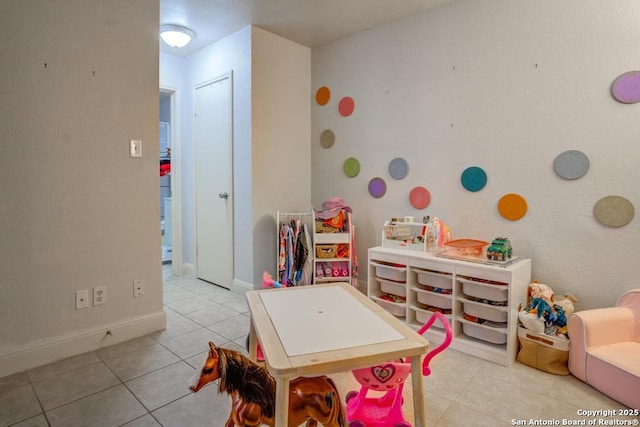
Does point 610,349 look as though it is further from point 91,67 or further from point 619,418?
point 91,67

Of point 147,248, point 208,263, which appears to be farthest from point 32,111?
point 208,263

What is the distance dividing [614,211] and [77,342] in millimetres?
3244

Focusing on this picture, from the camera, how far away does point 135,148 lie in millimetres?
2383

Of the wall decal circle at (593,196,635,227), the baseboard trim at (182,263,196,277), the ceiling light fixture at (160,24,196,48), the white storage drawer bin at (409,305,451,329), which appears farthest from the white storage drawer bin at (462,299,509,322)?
the ceiling light fixture at (160,24,196,48)

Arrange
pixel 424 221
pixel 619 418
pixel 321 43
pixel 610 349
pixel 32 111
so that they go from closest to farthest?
pixel 619 418 → pixel 610 349 → pixel 32 111 → pixel 424 221 → pixel 321 43

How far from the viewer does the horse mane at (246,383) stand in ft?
3.90

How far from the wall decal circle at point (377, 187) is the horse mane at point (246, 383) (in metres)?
2.20

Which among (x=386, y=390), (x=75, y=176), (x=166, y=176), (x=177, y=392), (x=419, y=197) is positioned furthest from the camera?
(x=166, y=176)

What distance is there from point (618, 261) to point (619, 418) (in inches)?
34.7

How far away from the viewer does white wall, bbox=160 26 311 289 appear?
3.23 metres

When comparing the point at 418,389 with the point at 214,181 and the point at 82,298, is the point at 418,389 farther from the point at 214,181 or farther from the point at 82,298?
the point at 214,181

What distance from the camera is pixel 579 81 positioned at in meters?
2.17

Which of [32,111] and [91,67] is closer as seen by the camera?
[32,111]

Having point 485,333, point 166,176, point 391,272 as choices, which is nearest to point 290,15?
point 391,272
